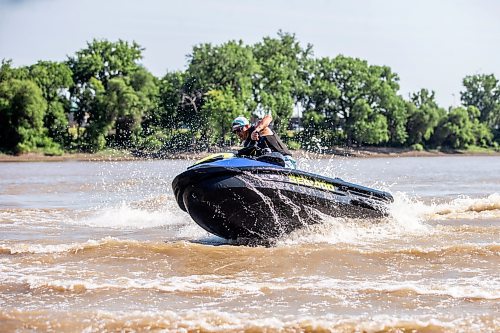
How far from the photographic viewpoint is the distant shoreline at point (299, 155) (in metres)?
49.9

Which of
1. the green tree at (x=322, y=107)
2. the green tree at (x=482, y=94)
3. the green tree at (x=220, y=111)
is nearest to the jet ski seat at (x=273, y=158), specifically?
the green tree at (x=220, y=111)

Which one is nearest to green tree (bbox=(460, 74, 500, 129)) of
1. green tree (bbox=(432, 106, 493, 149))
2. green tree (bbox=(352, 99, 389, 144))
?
green tree (bbox=(432, 106, 493, 149))

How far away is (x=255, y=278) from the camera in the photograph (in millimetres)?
7445

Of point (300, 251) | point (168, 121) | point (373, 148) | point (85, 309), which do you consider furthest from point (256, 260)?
point (373, 148)

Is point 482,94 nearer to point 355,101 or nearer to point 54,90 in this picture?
point 355,101

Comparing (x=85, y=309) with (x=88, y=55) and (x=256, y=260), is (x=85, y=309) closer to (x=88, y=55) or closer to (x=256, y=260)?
(x=256, y=260)

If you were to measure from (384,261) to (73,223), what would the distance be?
20.9ft

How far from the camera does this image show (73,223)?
41.3 feet

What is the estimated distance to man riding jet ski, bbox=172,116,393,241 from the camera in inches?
361

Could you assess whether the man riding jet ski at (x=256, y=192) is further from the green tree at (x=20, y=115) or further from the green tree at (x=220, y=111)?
the green tree at (x=20, y=115)

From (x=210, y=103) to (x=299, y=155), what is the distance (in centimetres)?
1063

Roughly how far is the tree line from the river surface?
123ft

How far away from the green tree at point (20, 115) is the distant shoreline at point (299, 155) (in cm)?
151

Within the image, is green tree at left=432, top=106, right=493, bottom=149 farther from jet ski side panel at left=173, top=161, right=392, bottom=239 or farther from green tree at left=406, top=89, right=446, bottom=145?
jet ski side panel at left=173, top=161, right=392, bottom=239
